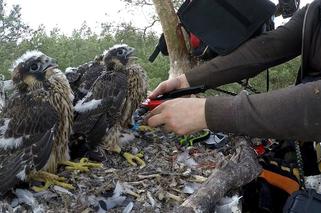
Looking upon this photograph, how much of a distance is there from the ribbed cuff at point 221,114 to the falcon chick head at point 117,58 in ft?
4.87

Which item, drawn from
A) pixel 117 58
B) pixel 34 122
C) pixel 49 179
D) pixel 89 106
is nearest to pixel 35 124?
pixel 34 122

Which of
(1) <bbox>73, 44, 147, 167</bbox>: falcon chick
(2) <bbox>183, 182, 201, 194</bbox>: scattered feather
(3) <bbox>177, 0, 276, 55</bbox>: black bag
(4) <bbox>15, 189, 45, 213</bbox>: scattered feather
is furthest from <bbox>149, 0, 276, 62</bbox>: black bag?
(4) <bbox>15, 189, 45, 213</bbox>: scattered feather

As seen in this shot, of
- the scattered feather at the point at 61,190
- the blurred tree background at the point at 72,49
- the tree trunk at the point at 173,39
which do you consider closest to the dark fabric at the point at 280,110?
the scattered feather at the point at 61,190

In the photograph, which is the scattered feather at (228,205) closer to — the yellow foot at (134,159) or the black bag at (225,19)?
the yellow foot at (134,159)

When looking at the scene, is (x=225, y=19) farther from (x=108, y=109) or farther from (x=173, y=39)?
(x=173, y=39)

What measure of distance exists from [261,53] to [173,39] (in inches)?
93.1

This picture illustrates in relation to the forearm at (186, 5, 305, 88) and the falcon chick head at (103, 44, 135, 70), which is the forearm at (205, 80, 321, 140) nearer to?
the forearm at (186, 5, 305, 88)

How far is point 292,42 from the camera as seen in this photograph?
342 cm

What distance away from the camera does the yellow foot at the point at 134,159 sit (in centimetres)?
332

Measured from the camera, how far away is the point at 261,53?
11.3ft

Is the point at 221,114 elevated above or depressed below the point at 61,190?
above

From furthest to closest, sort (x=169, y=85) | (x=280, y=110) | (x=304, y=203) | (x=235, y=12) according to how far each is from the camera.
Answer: (x=235, y=12), (x=169, y=85), (x=304, y=203), (x=280, y=110)

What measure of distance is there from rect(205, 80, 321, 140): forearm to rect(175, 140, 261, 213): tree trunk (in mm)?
392

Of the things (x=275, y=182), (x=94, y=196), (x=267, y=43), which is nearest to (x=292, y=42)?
(x=267, y=43)
